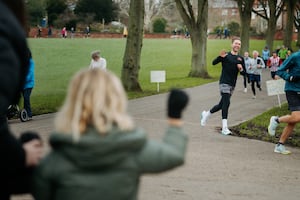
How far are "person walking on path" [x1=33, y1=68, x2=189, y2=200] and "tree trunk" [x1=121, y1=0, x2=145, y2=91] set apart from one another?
20660mm

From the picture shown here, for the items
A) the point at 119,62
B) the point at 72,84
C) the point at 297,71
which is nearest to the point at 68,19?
the point at 119,62

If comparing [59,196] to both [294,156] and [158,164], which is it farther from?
[294,156]

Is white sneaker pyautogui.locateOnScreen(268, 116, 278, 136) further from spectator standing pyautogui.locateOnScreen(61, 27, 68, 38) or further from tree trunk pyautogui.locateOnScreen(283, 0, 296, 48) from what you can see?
spectator standing pyautogui.locateOnScreen(61, 27, 68, 38)

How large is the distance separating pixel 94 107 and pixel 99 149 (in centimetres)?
18

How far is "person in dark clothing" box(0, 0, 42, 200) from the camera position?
249 centimetres

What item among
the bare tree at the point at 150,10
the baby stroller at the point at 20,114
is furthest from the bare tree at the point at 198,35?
the bare tree at the point at 150,10

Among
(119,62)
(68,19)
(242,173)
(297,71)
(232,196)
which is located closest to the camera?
(232,196)

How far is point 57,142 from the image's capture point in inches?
105

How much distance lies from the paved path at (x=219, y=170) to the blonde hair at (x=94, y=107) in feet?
6.00

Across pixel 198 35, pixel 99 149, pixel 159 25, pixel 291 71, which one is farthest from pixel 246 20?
pixel 159 25

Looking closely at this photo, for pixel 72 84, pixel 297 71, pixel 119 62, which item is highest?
pixel 72 84

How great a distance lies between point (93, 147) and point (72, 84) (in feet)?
1.04

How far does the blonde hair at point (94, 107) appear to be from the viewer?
2637mm

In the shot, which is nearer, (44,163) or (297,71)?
(44,163)
